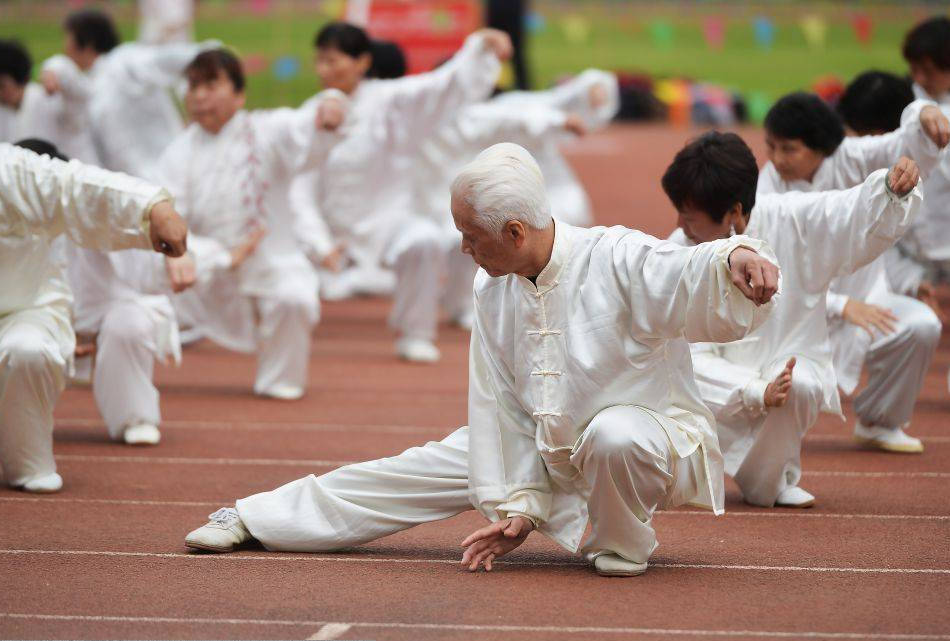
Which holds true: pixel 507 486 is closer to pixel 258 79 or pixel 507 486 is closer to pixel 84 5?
pixel 258 79

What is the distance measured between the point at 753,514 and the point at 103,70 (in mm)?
7406

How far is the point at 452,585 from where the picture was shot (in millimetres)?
4387

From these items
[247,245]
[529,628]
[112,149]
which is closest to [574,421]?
[529,628]

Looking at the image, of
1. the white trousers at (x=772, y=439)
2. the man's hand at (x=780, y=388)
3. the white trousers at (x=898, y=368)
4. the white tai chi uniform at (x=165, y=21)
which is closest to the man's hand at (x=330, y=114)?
the white trousers at (x=898, y=368)

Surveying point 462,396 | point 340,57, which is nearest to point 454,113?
point 340,57

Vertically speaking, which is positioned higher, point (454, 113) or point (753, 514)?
point (454, 113)

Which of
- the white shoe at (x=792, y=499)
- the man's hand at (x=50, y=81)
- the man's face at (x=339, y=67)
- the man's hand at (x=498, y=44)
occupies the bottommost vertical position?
the white shoe at (x=792, y=499)

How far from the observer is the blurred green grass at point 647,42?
2594cm

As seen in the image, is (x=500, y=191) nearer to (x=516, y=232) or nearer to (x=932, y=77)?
(x=516, y=232)

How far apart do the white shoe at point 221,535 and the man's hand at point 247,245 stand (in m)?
3.28

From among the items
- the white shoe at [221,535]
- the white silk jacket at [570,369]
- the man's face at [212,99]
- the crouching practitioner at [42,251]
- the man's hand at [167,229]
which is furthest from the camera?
the man's face at [212,99]

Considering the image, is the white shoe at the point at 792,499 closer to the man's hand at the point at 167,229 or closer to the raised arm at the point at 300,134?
the man's hand at the point at 167,229

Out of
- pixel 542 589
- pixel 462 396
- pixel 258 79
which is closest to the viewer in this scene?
pixel 542 589

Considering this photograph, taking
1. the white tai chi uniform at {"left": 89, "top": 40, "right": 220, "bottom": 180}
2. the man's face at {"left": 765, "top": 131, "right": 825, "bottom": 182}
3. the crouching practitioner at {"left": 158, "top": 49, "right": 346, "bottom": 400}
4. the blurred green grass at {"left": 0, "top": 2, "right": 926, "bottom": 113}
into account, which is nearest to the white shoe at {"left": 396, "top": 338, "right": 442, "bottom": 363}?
the crouching practitioner at {"left": 158, "top": 49, "right": 346, "bottom": 400}
